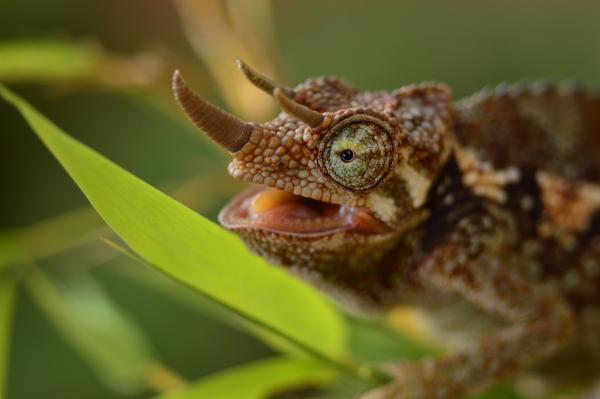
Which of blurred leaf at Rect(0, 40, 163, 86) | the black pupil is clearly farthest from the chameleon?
blurred leaf at Rect(0, 40, 163, 86)

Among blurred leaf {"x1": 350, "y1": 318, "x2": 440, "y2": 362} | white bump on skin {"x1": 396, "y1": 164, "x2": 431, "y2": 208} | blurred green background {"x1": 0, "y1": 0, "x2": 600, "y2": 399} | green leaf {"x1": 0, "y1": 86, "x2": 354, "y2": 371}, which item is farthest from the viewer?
blurred green background {"x1": 0, "y1": 0, "x2": 600, "y2": 399}

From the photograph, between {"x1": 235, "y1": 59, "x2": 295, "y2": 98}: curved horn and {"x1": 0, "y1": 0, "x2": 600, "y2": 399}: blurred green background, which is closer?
{"x1": 235, "y1": 59, "x2": 295, "y2": 98}: curved horn

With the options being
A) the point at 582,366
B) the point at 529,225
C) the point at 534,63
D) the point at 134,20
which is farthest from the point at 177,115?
the point at 134,20

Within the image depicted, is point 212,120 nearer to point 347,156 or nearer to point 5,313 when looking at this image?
point 347,156

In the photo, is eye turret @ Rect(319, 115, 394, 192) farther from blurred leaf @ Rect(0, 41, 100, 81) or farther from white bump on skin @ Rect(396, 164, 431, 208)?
blurred leaf @ Rect(0, 41, 100, 81)

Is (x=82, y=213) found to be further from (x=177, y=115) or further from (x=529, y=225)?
(x=529, y=225)

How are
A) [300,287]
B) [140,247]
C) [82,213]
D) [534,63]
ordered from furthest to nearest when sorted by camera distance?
1. [534,63]
2. [82,213]
3. [300,287]
4. [140,247]

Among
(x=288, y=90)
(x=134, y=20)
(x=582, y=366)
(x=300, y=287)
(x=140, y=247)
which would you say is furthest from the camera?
(x=134, y=20)
